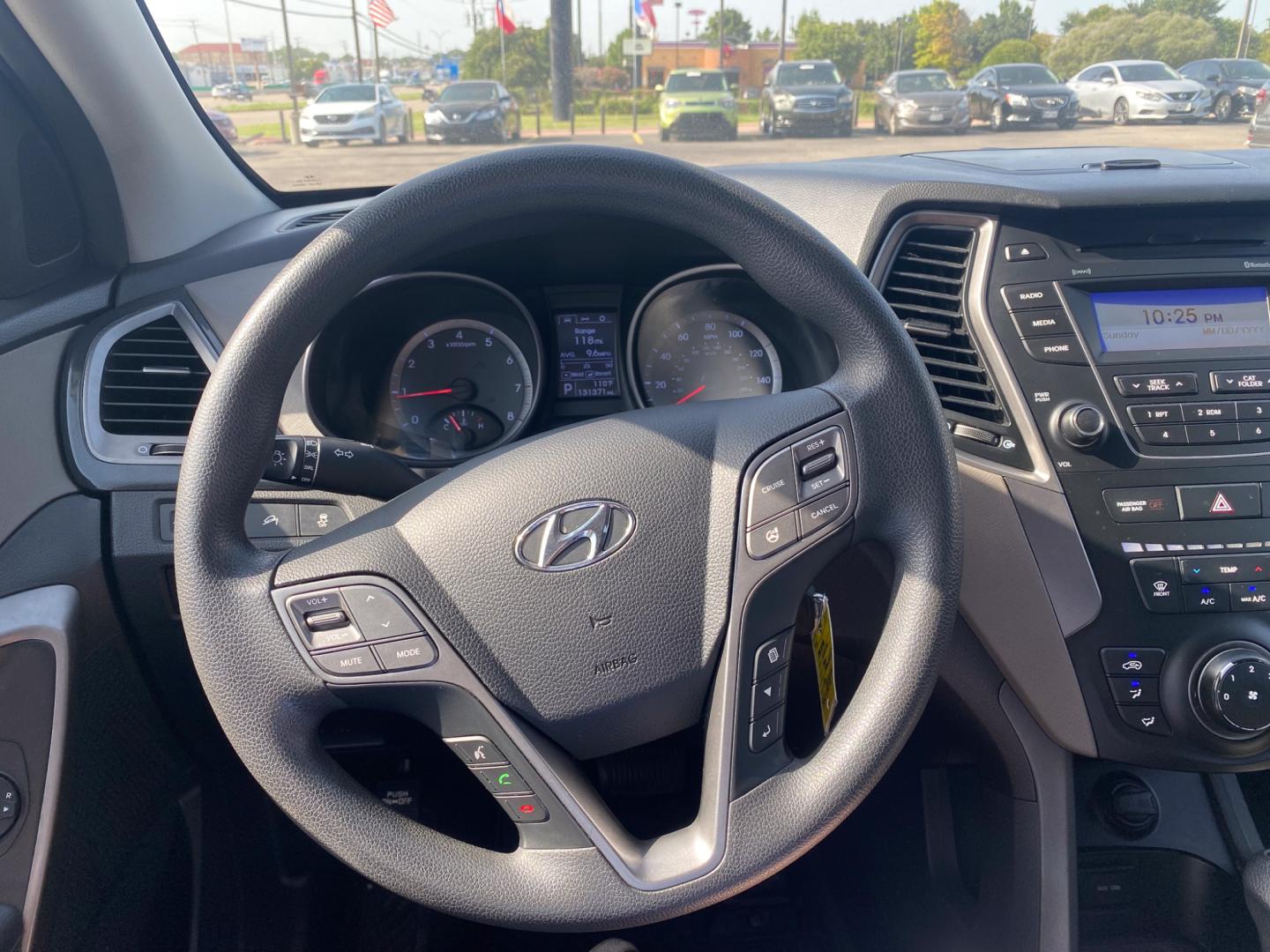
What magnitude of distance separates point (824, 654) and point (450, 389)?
88cm

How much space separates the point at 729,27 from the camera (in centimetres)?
303

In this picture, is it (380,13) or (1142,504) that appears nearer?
(1142,504)

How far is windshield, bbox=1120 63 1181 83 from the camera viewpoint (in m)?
2.40

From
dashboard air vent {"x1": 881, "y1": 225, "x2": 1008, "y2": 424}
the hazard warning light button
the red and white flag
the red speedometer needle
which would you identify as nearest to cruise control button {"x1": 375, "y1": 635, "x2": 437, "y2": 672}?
the red speedometer needle

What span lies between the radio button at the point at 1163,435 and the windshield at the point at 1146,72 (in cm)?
111

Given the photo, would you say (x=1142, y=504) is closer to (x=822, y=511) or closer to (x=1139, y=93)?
(x=822, y=511)

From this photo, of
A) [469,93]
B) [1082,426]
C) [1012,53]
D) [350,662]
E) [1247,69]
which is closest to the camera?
[350,662]

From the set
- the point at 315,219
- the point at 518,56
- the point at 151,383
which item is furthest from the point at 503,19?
the point at 151,383

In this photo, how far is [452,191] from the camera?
117 centimetres

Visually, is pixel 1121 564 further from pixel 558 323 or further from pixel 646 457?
pixel 558 323

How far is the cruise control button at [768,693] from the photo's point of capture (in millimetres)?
1240

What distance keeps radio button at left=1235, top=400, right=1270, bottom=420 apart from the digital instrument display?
1.11m

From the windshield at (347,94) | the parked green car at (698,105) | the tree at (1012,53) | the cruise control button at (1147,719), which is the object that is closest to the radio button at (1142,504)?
the cruise control button at (1147,719)

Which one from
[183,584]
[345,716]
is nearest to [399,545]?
[183,584]
